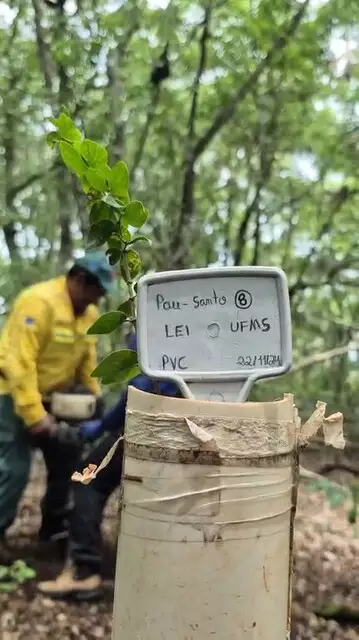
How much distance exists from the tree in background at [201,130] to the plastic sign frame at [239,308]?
219cm

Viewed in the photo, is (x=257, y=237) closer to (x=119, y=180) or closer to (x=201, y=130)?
(x=201, y=130)

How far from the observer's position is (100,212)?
883mm

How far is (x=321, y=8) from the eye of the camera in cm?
331

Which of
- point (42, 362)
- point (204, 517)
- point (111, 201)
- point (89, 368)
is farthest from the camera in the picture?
point (89, 368)

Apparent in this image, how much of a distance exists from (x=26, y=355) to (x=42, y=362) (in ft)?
0.60

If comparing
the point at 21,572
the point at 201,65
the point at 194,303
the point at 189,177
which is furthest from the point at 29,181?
the point at 194,303

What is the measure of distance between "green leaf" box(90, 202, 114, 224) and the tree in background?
217 cm

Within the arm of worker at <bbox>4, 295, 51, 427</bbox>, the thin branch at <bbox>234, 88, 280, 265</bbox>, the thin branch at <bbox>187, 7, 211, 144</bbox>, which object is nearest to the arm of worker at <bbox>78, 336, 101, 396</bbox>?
the arm of worker at <bbox>4, 295, 51, 427</bbox>

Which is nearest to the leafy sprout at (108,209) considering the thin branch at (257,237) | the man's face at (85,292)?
the man's face at (85,292)

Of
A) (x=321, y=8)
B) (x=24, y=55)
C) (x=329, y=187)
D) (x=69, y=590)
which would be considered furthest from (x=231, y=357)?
(x=329, y=187)

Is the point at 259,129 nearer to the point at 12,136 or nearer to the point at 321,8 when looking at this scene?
the point at 321,8

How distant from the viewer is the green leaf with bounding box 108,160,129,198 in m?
0.86

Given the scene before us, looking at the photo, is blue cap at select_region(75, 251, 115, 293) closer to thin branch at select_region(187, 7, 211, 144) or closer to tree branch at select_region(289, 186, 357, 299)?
thin branch at select_region(187, 7, 211, 144)

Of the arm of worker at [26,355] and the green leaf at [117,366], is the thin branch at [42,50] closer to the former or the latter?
the arm of worker at [26,355]
